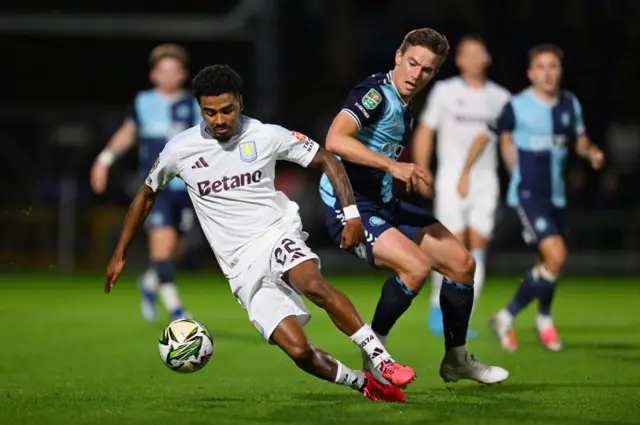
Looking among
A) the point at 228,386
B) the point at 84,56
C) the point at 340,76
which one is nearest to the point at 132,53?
the point at 84,56

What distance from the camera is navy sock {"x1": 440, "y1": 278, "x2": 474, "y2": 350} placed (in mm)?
7301

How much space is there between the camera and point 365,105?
7.09 metres

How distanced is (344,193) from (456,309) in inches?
44.1

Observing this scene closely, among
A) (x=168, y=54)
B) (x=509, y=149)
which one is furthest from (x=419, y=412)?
(x=168, y=54)

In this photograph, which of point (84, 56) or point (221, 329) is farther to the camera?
point (84, 56)

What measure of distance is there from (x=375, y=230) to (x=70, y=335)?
4.70 metres

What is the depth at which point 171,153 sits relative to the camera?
6.90m

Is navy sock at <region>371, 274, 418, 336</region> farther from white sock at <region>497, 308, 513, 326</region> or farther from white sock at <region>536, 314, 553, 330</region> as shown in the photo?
white sock at <region>536, 314, 553, 330</region>

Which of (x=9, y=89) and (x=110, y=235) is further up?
(x=9, y=89)

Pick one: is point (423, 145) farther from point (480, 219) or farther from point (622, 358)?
point (622, 358)

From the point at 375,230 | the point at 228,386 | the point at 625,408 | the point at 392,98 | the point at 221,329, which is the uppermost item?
the point at 392,98

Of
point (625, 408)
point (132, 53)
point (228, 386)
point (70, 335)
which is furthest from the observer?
point (132, 53)

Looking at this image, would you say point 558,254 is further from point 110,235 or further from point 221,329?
point 110,235

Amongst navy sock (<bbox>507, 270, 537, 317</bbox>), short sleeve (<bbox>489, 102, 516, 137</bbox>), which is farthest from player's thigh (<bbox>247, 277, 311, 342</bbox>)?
short sleeve (<bbox>489, 102, 516, 137</bbox>)
